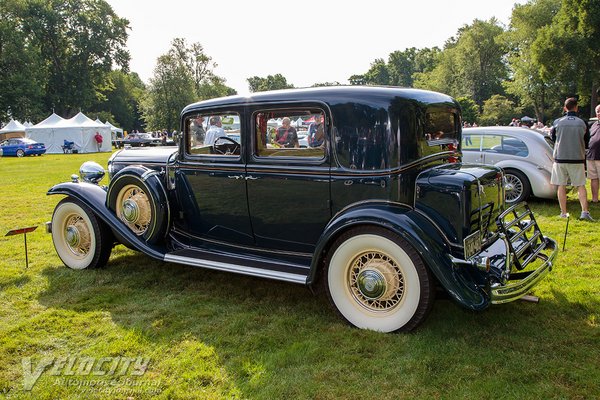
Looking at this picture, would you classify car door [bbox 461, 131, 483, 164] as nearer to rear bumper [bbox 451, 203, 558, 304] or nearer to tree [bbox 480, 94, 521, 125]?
rear bumper [bbox 451, 203, 558, 304]

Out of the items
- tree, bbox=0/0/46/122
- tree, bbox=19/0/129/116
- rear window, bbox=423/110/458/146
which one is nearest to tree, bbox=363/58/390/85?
tree, bbox=19/0/129/116

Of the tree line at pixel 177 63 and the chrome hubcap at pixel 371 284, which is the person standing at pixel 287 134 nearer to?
the chrome hubcap at pixel 371 284

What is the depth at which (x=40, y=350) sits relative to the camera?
11.5 feet

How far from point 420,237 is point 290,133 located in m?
1.58

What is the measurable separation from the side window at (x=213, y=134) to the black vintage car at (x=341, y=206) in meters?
0.01

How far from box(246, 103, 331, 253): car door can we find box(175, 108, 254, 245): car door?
14 centimetres

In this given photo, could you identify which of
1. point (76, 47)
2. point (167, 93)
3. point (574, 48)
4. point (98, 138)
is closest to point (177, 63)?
point (167, 93)

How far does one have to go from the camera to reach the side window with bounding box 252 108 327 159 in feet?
13.2

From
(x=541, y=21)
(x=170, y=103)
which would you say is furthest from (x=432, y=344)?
(x=541, y=21)

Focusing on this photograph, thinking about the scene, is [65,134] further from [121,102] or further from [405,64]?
[405,64]

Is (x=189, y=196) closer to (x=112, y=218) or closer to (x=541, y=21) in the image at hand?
(x=112, y=218)

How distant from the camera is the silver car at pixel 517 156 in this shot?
8094 mm

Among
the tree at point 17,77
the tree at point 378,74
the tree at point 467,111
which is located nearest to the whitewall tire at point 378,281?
the tree at point 467,111

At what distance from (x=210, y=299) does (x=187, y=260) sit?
0.44m
